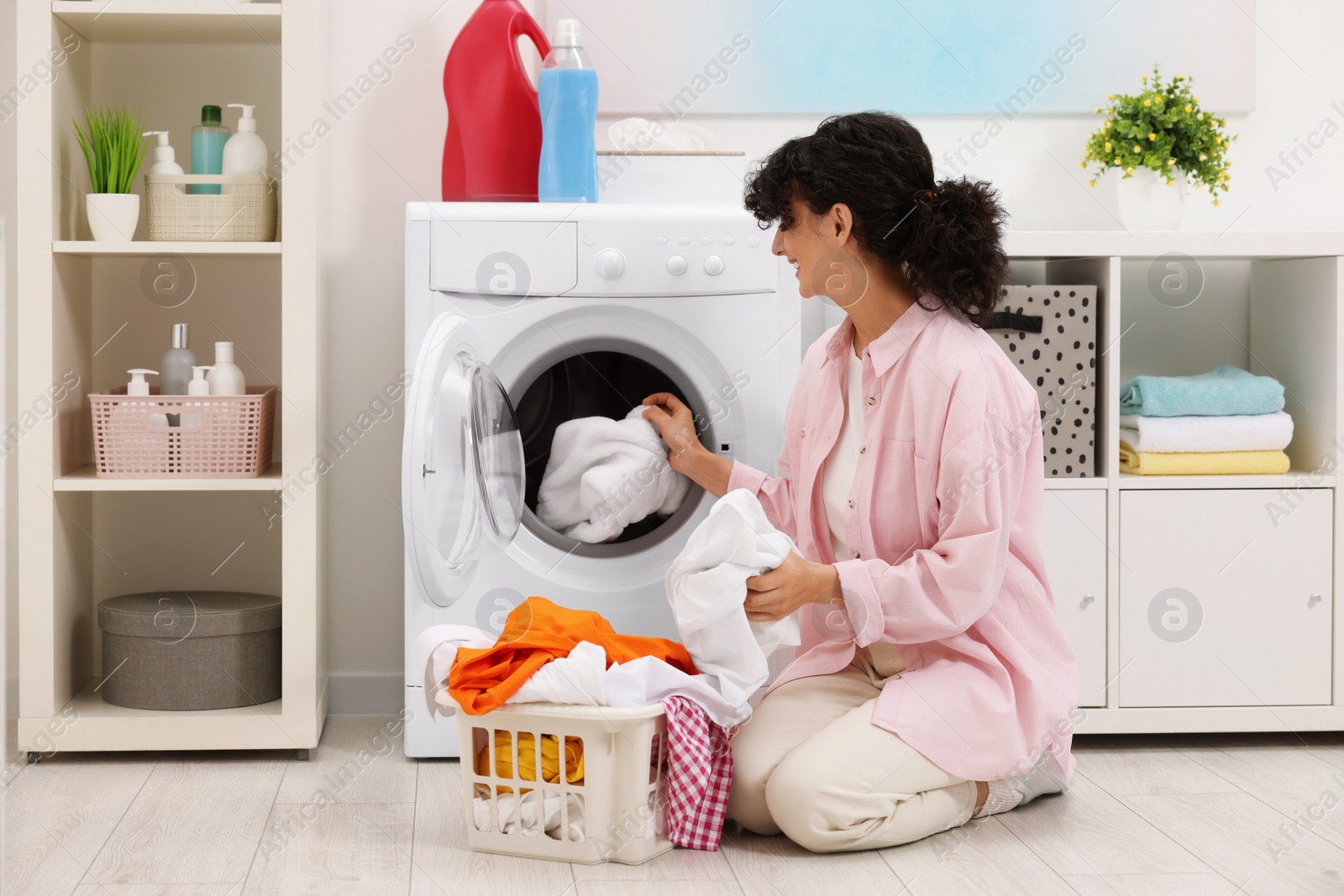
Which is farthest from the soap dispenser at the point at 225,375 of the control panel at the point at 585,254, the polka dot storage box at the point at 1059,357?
the polka dot storage box at the point at 1059,357

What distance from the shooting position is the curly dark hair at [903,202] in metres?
1.54

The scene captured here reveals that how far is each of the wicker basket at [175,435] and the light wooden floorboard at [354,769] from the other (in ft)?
1.58

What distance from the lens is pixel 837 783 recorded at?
4.89 feet

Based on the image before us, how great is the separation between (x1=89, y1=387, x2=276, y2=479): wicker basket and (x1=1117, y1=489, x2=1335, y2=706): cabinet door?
1.44 meters

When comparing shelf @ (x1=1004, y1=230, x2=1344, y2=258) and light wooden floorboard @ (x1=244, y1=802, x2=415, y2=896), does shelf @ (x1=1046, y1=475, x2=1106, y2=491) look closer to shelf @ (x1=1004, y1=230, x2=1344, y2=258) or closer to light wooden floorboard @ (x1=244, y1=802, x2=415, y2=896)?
shelf @ (x1=1004, y1=230, x2=1344, y2=258)

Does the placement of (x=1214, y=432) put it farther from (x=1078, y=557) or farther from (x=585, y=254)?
(x=585, y=254)

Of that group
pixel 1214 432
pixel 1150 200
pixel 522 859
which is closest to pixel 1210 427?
pixel 1214 432

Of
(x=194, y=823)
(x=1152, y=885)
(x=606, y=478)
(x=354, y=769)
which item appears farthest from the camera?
(x=354, y=769)

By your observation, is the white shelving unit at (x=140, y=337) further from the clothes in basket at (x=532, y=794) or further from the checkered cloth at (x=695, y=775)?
the checkered cloth at (x=695, y=775)

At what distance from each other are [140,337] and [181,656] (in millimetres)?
610

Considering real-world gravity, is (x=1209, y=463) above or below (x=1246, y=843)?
above

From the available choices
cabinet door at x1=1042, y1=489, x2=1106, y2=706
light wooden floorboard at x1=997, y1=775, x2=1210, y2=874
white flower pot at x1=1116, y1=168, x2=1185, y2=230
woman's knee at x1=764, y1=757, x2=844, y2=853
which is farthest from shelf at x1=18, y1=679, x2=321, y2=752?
white flower pot at x1=1116, y1=168, x2=1185, y2=230

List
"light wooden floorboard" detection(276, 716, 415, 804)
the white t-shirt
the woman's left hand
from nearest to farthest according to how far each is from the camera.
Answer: the woman's left hand < the white t-shirt < "light wooden floorboard" detection(276, 716, 415, 804)

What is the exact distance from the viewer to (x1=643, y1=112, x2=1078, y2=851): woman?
1495 mm
